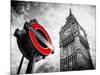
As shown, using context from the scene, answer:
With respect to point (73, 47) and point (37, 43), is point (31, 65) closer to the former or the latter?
point (37, 43)

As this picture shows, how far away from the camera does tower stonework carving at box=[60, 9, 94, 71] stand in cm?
342

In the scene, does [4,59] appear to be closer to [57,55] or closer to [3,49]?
[3,49]

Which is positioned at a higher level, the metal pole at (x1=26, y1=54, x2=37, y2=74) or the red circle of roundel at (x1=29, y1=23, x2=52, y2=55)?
the red circle of roundel at (x1=29, y1=23, x2=52, y2=55)

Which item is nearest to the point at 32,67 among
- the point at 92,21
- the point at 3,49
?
the point at 3,49

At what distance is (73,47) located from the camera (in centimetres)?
350

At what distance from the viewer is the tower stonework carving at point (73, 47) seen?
342cm

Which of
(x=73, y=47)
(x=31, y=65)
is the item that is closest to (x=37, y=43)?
(x=31, y=65)

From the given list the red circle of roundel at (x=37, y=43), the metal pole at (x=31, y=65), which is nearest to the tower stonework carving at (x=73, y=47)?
the red circle of roundel at (x=37, y=43)

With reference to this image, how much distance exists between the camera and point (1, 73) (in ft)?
9.60

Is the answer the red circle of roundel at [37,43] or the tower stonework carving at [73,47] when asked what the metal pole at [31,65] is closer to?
the red circle of roundel at [37,43]

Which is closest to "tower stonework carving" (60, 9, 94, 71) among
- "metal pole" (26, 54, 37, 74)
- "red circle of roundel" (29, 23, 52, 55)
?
"red circle of roundel" (29, 23, 52, 55)

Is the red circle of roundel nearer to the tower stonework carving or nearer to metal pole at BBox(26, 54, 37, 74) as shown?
metal pole at BBox(26, 54, 37, 74)

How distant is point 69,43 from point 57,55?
0.30 m

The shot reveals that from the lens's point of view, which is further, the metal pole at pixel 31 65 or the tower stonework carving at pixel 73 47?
the tower stonework carving at pixel 73 47
